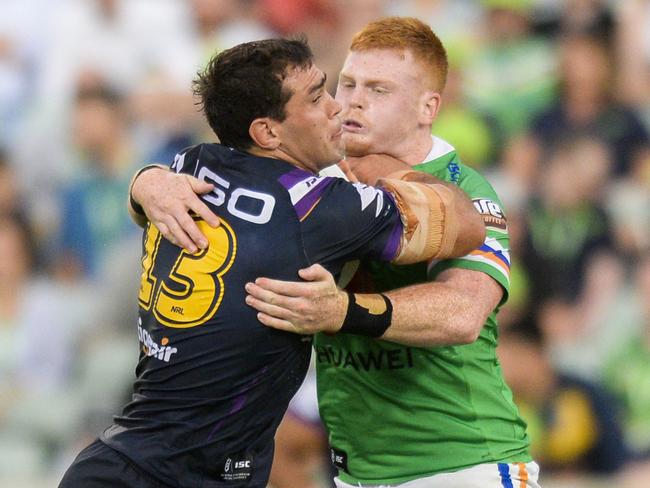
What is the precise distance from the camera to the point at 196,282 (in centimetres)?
333

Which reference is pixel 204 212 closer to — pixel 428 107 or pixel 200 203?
pixel 200 203

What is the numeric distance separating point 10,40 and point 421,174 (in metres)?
5.31

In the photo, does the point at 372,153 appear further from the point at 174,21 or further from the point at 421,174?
the point at 174,21

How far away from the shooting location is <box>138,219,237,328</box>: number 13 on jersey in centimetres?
332

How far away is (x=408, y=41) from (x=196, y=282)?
4.64ft

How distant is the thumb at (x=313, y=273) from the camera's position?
131 inches

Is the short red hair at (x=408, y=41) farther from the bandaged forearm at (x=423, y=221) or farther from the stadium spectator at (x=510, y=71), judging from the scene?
the stadium spectator at (x=510, y=71)

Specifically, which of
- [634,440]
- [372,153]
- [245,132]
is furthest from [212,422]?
[634,440]

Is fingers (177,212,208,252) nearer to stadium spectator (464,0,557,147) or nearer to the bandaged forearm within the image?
the bandaged forearm

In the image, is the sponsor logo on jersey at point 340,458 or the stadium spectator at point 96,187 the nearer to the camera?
the sponsor logo on jersey at point 340,458

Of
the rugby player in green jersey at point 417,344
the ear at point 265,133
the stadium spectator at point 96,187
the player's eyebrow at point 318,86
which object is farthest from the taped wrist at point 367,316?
the stadium spectator at point 96,187

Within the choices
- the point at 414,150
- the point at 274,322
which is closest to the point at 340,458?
the point at 274,322

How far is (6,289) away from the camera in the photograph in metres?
7.81

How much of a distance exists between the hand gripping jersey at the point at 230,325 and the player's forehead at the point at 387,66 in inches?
32.4
